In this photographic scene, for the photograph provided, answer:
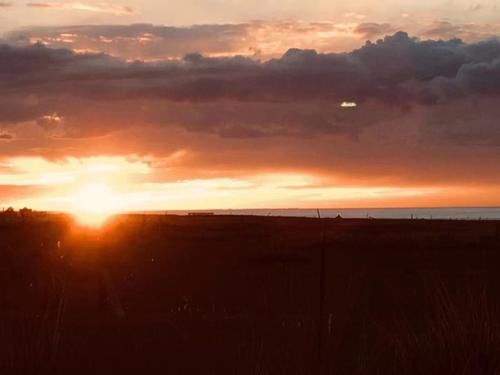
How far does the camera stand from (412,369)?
1038cm

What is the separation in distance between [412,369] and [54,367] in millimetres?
3977

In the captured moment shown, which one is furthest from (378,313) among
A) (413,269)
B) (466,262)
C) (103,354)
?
(466,262)

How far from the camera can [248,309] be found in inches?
775

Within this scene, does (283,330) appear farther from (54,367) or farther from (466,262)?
(466,262)

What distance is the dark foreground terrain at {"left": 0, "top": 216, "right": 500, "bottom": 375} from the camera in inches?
425

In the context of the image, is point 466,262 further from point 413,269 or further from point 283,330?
point 283,330

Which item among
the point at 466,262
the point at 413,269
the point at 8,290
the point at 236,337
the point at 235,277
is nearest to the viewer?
the point at 236,337

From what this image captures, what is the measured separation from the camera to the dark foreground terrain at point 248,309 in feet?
35.4

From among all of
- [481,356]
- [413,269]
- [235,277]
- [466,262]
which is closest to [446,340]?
[481,356]

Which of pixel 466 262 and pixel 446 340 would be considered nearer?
pixel 446 340

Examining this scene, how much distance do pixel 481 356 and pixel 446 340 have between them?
446mm

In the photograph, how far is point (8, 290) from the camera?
22.7 metres

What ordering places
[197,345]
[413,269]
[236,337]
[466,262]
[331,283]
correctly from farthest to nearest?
[466,262] → [413,269] → [331,283] → [236,337] → [197,345]

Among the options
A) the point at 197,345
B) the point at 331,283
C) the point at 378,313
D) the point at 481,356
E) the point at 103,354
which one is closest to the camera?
the point at 481,356
